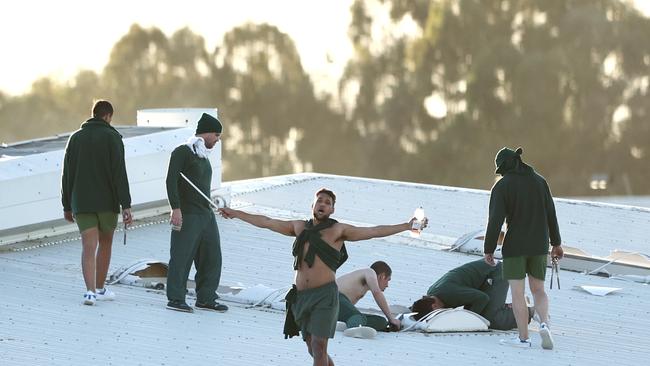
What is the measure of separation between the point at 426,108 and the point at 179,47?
40.0ft

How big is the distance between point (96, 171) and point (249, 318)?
1.67 metres

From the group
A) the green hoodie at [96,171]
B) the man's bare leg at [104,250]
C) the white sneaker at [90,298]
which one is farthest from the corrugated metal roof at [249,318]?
the green hoodie at [96,171]

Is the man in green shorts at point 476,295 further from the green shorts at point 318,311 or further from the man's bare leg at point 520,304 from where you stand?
the green shorts at point 318,311

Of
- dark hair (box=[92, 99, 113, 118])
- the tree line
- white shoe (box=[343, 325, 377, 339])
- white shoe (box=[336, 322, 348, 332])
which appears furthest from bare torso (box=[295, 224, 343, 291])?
the tree line

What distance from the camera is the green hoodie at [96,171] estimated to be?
11.4 m

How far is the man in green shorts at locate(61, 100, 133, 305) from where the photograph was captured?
11.4 metres

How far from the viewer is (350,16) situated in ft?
198

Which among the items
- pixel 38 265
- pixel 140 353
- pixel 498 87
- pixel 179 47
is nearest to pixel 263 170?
pixel 179 47

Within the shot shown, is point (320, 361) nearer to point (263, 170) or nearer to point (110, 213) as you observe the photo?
point (110, 213)

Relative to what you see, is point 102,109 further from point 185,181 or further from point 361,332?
point 361,332

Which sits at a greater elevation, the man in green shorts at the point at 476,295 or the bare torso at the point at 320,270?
the bare torso at the point at 320,270

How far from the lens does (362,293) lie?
37.8 feet

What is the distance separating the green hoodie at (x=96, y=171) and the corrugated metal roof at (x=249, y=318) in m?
0.87

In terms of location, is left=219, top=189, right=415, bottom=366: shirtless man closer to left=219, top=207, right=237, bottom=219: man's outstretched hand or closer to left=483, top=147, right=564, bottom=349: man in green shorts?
left=219, top=207, right=237, bottom=219: man's outstretched hand
